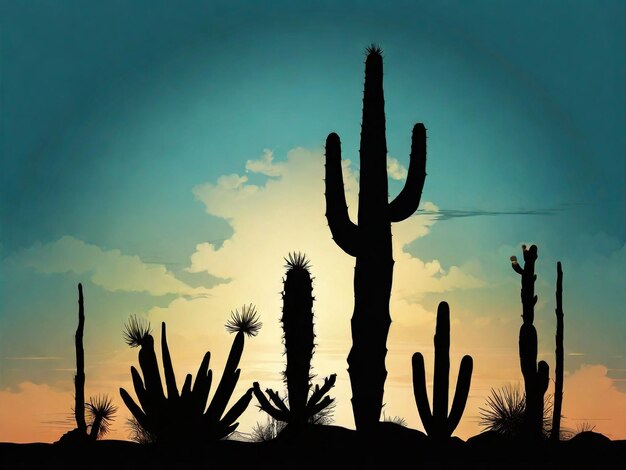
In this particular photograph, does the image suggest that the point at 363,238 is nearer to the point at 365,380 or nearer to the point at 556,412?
the point at 365,380

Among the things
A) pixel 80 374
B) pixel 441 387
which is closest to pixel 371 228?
pixel 441 387

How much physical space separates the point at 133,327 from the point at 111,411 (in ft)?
18.6

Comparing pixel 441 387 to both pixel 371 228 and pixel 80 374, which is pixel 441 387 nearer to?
pixel 371 228

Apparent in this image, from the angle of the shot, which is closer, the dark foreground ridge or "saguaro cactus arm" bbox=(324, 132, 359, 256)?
the dark foreground ridge

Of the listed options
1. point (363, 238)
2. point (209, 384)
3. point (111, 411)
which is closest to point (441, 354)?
point (363, 238)

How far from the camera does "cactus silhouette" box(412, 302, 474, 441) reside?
15.2m

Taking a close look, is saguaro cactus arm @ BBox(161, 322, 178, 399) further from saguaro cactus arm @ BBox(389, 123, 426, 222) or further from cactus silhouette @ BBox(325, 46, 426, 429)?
saguaro cactus arm @ BBox(389, 123, 426, 222)

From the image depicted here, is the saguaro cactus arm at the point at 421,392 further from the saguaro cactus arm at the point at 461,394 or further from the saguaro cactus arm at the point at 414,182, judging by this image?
the saguaro cactus arm at the point at 414,182

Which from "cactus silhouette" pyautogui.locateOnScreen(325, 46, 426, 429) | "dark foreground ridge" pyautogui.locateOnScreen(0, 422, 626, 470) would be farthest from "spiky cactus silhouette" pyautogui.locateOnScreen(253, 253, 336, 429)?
"dark foreground ridge" pyautogui.locateOnScreen(0, 422, 626, 470)

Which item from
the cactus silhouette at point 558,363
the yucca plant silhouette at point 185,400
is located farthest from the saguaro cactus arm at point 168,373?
the cactus silhouette at point 558,363

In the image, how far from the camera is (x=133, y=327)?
631 inches

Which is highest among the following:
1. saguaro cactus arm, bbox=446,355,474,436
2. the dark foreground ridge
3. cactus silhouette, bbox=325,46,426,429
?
cactus silhouette, bbox=325,46,426,429

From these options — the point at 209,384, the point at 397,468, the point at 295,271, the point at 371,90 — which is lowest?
the point at 397,468

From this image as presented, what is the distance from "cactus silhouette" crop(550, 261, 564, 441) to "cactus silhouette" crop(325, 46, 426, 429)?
4874 millimetres
